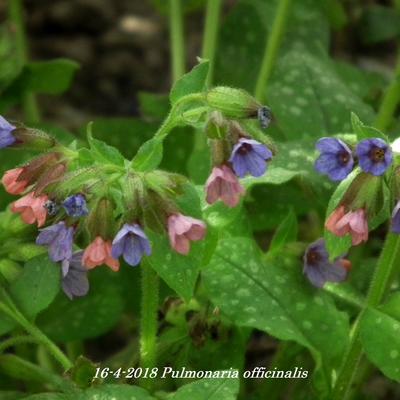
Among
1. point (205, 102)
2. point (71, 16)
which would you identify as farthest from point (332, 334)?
point (71, 16)

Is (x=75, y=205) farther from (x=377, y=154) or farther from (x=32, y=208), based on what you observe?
(x=377, y=154)

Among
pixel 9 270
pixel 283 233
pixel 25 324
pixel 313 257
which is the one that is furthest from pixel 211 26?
pixel 25 324

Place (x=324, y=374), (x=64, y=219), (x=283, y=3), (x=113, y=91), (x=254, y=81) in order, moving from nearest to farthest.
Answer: (x=64, y=219) → (x=324, y=374) → (x=283, y=3) → (x=254, y=81) → (x=113, y=91)

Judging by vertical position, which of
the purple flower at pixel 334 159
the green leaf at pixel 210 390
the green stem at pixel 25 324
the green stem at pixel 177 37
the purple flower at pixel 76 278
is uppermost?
the purple flower at pixel 334 159

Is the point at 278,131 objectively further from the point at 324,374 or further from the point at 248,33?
the point at 324,374

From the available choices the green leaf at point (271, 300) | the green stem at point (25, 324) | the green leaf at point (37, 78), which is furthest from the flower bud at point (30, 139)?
the green leaf at point (37, 78)

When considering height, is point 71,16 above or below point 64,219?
below

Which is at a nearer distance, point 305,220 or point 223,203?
point 223,203

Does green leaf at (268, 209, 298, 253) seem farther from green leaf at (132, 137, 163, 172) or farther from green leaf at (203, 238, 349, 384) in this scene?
green leaf at (132, 137, 163, 172)

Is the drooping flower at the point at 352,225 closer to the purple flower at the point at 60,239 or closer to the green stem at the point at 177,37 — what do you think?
the purple flower at the point at 60,239
